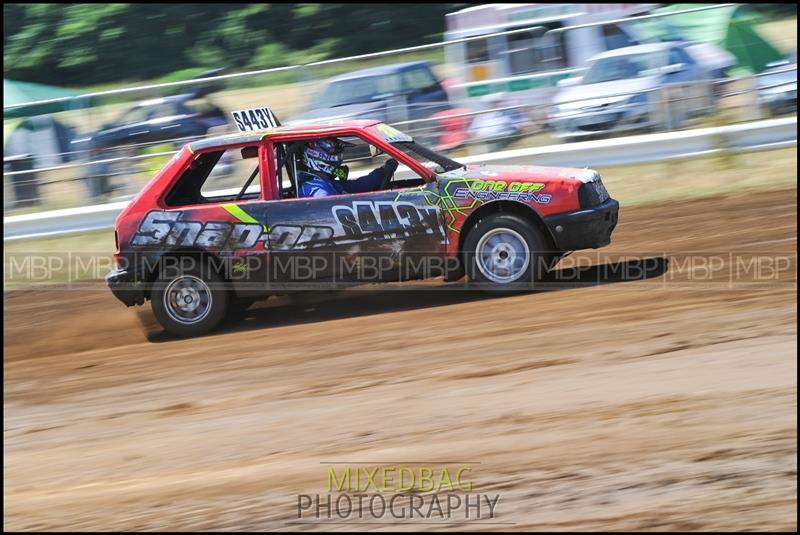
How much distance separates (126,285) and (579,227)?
3.51m

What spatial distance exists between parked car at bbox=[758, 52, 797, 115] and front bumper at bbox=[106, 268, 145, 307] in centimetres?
773

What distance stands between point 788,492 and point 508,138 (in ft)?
27.4

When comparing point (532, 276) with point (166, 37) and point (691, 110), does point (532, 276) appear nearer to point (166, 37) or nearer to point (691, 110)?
point (691, 110)

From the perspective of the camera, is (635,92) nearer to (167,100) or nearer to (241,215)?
(167,100)

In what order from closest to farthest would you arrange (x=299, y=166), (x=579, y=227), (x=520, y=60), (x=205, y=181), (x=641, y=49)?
1. (x=579, y=227)
2. (x=299, y=166)
3. (x=205, y=181)
4. (x=520, y=60)
5. (x=641, y=49)

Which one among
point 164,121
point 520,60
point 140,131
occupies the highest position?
point 520,60

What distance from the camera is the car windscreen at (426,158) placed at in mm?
7613

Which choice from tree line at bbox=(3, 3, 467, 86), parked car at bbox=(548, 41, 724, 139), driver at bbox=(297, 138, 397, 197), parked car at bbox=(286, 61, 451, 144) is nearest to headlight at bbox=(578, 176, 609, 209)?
driver at bbox=(297, 138, 397, 197)

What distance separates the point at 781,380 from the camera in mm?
5426

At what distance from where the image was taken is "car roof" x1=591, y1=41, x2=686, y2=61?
13.1 m

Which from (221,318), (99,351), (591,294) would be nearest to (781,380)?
(591,294)

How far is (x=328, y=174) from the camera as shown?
298 inches

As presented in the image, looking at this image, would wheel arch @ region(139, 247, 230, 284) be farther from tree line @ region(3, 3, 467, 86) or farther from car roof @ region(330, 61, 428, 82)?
tree line @ region(3, 3, 467, 86)

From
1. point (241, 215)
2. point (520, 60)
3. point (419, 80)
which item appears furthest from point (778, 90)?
point (241, 215)
